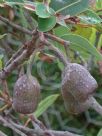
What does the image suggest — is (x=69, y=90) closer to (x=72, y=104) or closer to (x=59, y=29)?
(x=72, y=104)

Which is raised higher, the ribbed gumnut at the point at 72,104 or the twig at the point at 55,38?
the twig at the point at 55,38

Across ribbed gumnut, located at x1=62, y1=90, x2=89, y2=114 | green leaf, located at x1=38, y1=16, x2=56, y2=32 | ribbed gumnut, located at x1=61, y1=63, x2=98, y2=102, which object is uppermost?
green leaf, located at x1=38, y1=16, x2=56, y2=32

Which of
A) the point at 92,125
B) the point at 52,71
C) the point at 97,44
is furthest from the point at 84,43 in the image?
the point at 92,125

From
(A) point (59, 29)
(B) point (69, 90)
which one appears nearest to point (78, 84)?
(B) point (69, 90)

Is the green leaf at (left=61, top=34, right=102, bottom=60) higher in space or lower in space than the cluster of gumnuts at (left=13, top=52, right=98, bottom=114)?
higher

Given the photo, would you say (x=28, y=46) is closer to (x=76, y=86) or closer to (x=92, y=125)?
(x=76, y=86)

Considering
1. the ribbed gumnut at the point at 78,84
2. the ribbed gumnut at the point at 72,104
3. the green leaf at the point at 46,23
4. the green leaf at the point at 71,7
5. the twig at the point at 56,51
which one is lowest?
the ribbed gumnut at the point at 72,104
